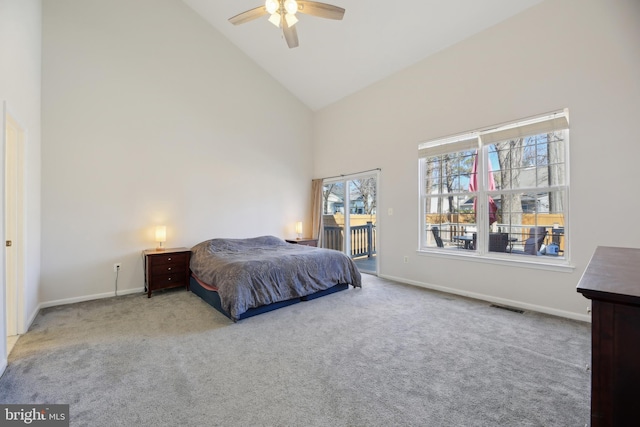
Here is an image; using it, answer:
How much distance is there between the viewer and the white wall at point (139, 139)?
3.49 metres

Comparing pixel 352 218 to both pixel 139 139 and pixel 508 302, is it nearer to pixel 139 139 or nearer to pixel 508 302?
pixel 508 302

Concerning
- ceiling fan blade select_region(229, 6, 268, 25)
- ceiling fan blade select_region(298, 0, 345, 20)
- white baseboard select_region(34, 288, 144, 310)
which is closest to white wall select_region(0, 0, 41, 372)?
white baseboard select_region(34, 288, 144, 310)

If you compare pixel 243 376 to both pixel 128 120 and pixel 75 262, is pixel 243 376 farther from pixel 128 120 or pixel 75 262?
pixel 128 120

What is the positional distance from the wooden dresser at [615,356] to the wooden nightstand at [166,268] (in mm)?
4319

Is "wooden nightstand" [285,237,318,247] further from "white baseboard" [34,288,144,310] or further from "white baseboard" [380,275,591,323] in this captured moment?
"white baseboard" [34,288,144,310]

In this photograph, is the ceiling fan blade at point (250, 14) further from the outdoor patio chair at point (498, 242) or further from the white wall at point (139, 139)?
the outdoor patio chair at point (498, 242)

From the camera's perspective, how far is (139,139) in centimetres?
405

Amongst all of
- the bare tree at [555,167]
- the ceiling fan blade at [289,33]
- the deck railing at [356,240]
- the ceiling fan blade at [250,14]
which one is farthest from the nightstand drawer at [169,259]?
the bare tree at [555,167]

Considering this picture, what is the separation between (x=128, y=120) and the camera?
13.0 feet

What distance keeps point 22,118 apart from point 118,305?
225cm

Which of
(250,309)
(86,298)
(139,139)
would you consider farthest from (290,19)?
(86,298)

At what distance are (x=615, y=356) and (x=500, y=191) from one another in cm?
329

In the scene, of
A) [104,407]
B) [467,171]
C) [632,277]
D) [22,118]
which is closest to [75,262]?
[22,118]

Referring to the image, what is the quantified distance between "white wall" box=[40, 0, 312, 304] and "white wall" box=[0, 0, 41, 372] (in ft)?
0.82
